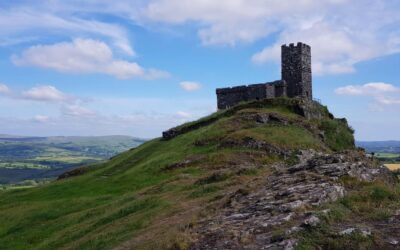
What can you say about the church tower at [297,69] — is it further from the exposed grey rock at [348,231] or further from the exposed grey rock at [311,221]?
the exposed grey rock at [348,231]

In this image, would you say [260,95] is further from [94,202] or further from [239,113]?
[94,202]

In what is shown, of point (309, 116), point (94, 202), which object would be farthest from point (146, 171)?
point (309, 116)

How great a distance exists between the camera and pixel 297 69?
229ft

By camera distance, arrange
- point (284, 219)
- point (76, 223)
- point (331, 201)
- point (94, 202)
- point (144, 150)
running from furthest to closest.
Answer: point (144, 150), point (94, 202), point (76, 223), point (331, 201), point (284, 219)

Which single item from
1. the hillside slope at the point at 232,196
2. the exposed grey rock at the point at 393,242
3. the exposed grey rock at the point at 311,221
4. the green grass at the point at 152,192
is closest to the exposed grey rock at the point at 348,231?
the hillside slope at the point at 232,196

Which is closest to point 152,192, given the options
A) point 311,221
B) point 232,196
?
point 232,196

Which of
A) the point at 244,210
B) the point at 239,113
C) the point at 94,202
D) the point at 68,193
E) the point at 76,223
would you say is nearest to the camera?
the point at 244,210

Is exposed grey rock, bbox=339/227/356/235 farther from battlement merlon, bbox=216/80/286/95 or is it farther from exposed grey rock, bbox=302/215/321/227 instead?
battlement merlon, bbox=216/80/286/95

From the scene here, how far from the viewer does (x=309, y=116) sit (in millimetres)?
62875

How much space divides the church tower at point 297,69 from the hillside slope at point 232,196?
17.2 feet

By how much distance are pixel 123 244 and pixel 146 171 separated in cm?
2660

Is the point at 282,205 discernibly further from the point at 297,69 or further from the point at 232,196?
the point at 297,69

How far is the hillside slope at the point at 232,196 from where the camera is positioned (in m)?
18.8

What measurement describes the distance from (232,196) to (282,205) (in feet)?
17.2
